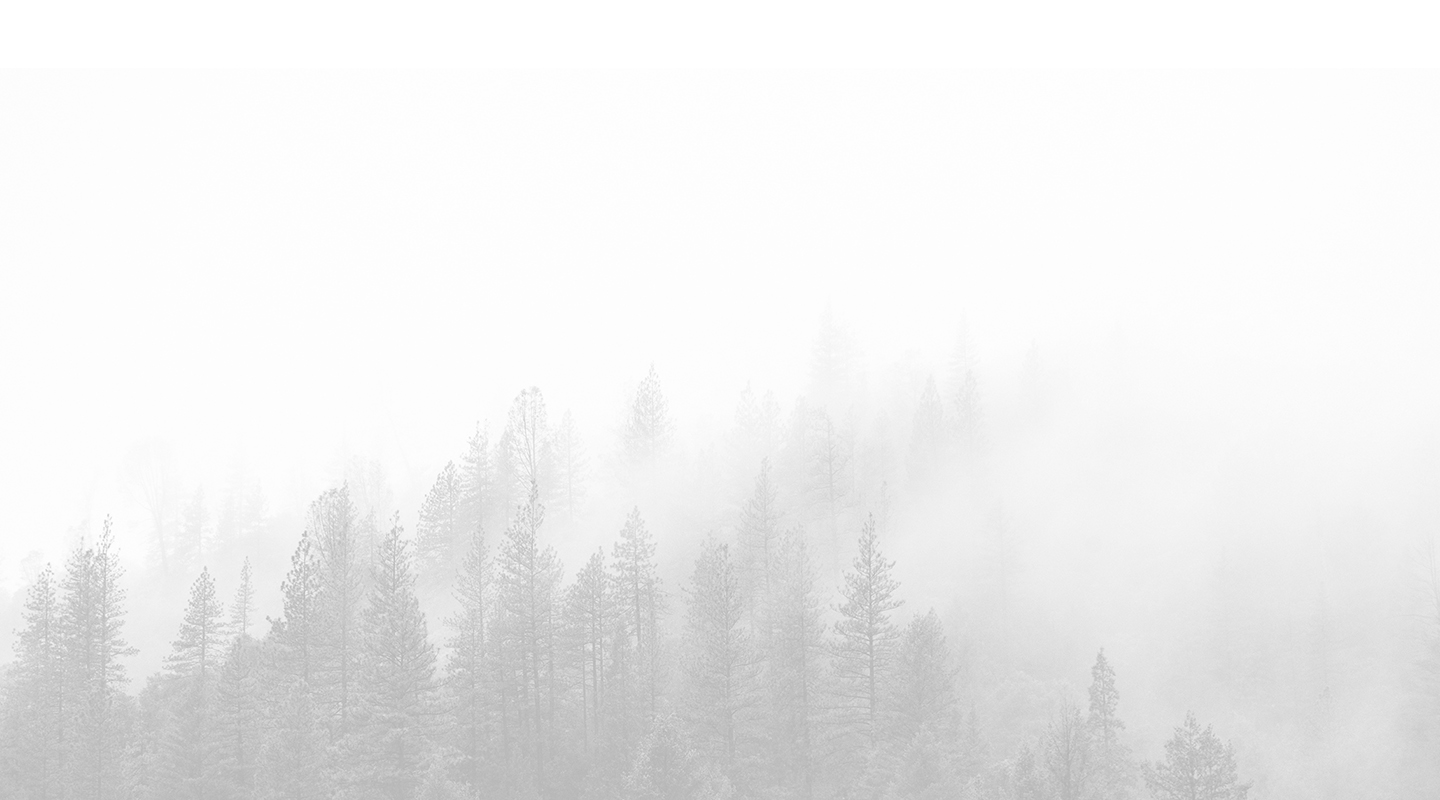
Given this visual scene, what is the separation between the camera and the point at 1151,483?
8250cm

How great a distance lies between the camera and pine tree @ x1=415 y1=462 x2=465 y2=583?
213ft

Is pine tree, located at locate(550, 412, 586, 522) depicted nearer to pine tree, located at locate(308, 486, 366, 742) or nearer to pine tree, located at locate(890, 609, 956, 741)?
pine tree, located at locate(308, 486, 366, 742)

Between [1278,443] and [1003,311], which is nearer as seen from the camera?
[1278,443]

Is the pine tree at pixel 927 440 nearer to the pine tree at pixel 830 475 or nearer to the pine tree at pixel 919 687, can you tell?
the pine tree at pixel 830 475

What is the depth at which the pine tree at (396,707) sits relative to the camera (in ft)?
126

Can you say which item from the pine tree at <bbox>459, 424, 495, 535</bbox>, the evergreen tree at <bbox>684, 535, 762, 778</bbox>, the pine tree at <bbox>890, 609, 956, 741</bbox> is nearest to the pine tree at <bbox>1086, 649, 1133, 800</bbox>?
A: the pine tree at <bbox>890, 609, 956, 741</bbox>

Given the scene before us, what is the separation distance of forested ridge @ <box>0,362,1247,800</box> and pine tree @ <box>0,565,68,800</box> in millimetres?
143

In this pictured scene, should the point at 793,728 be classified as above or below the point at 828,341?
below

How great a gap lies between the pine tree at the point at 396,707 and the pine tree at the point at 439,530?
79.4 ft

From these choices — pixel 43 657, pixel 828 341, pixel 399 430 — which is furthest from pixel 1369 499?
pixel 399 430

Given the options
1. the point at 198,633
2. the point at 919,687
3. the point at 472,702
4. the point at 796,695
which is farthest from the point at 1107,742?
the point at 198,633

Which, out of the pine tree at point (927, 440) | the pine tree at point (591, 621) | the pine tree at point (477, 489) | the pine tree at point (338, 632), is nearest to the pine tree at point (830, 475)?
the pine tree at point (927, 440)

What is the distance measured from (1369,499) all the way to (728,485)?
5114 centimetres

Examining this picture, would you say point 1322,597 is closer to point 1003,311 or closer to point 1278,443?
point 1278,443
